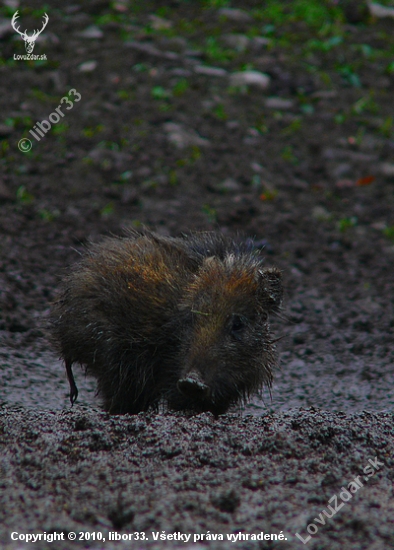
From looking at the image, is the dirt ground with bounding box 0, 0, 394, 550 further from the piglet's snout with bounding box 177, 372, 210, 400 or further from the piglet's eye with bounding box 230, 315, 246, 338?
the piglet's eye with bounding box 230, 315, 246, 338

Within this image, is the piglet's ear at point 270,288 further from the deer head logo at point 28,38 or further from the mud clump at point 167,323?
the deer head logo at point 28,38

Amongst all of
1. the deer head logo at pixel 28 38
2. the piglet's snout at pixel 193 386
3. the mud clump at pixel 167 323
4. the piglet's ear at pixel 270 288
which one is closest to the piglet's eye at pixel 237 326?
the mud clump at pixel 167 323

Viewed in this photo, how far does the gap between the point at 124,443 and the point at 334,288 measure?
327cm

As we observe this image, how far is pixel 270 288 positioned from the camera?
159 inches

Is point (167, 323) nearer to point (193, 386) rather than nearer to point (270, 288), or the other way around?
point (193, 386)

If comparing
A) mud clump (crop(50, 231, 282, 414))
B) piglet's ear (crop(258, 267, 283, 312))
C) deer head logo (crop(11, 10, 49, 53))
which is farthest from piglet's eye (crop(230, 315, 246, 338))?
deer head logo (crop(11, 10, 49, 53))

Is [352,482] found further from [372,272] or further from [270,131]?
[270,131]

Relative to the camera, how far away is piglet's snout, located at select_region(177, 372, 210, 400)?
3379 millimetres

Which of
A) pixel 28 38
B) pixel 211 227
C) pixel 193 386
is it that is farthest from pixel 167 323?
pixel 28 38

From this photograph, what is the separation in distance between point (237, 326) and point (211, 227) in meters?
2.54

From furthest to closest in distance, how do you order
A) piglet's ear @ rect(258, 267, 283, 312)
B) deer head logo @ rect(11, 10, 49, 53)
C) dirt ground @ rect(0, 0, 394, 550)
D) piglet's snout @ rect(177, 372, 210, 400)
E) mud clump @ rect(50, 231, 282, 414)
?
deer head logo @ rect(11, 10, 49, 53) → piglet's ear @ rect(258, 267, 283, 312) → mud clump @ rect(50, 231, 282, 414) → piglet's snout @ rect(177, 372, 210, 400) → dirt ground @ rect(0, 0, 394, 550)

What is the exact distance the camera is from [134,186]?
21.8ft

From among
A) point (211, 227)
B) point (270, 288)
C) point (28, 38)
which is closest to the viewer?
point (270, 288)

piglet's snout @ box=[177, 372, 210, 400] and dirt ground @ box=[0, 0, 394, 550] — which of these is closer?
dirt ground @ box=[0, 0, 394, 550]
